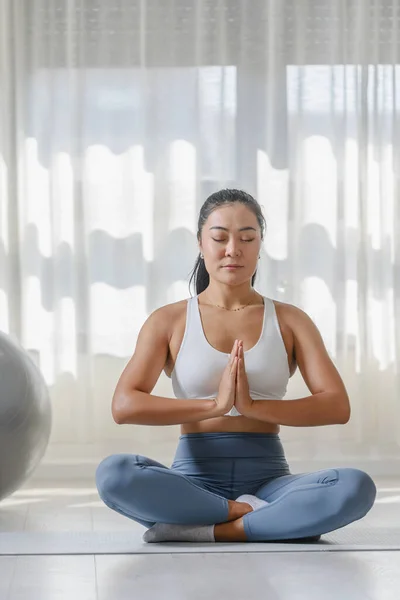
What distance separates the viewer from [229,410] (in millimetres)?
2584

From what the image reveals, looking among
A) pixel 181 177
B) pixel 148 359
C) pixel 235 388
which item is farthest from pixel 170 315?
pixel 181 177

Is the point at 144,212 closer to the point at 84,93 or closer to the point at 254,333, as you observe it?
the point at 84,93

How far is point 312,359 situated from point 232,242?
382 millimetres

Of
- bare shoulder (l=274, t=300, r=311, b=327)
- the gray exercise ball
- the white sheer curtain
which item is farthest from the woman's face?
the white sheer curtain

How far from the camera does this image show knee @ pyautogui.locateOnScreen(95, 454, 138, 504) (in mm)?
2539

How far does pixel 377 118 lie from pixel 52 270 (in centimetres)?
154

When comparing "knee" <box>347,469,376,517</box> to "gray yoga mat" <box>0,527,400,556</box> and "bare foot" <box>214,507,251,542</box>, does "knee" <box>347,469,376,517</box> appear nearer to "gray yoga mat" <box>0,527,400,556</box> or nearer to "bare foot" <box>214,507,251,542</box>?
"gray yoga mat" <box>0,527,400,556</box>

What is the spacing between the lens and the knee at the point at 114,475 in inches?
100.0

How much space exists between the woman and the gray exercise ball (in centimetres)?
46

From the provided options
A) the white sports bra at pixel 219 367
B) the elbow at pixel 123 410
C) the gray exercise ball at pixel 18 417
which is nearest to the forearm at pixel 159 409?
the elbow at pixel 123 410

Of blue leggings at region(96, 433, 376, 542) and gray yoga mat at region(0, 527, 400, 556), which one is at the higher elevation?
blue leggings at region(96, 433, 376, 542)

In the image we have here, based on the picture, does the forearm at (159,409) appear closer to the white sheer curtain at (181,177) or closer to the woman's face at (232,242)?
the woman's face at (232,242)

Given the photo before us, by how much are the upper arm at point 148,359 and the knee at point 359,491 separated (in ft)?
1.92

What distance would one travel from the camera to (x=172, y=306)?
2883 mm
